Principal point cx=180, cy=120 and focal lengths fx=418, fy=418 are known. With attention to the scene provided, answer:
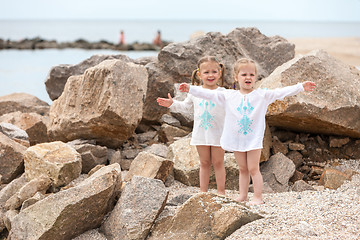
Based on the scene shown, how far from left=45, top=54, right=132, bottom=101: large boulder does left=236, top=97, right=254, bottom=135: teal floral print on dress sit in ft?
14.5

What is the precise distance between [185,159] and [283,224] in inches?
79.9

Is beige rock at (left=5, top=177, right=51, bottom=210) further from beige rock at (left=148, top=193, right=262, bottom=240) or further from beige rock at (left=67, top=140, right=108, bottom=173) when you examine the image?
beige rock at (left=148, top=193, right=262, bottom=240)

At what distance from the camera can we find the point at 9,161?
5.62m

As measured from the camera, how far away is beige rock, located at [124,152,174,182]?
507 cm

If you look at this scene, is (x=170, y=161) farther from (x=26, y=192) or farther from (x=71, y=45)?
(x=71, y=45)

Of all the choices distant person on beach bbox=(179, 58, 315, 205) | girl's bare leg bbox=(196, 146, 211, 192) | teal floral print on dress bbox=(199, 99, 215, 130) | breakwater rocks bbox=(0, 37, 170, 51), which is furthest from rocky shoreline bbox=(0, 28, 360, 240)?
breakwater rocks bbox=(0, 37, 170, 51)

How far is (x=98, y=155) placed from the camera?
19.4 feet

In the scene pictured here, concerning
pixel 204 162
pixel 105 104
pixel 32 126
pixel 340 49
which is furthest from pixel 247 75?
pixel 340 49

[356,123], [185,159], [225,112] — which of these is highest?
[225,112]

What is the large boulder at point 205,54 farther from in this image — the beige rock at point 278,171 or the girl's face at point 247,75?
the girl's face at point 247,75

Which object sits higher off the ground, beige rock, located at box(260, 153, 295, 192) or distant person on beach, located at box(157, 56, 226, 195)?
distant person on beach, located at box(157, 56, 226, 195)

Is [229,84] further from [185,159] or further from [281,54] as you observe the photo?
[185,159]

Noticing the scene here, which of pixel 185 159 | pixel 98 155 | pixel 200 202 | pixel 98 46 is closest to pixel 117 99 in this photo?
pixel 98 155

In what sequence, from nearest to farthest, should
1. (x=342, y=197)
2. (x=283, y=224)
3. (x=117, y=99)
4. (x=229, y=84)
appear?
(x=283, y=224)
(x=342, y=197)
(x=117, y=99)
(x=229, y=84)
